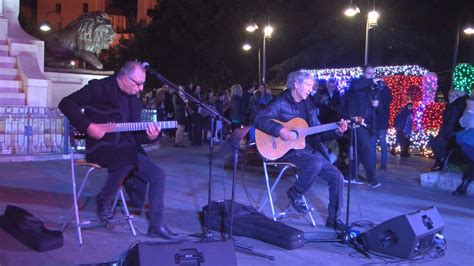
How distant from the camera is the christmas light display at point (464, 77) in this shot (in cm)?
1689

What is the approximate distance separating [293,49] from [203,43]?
19.2 ft

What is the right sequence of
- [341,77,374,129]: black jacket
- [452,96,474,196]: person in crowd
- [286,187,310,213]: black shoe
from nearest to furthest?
[286,187,310,213]: black shoe < [452,96,474,196]: person in crowd < [341,77,374,129]: black jacket

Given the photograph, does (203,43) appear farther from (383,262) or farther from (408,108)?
(383,262)

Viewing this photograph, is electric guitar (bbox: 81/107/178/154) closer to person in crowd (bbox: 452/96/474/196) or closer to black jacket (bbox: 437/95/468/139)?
person in crowd (bbox: 452/96/474/196)

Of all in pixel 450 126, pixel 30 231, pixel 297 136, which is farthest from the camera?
pixel 450 126

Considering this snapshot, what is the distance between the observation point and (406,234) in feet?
17.7

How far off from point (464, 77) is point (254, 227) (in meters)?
12.9

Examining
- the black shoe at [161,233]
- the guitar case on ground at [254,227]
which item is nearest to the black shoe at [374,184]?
the guitar case on ground at [254,227]

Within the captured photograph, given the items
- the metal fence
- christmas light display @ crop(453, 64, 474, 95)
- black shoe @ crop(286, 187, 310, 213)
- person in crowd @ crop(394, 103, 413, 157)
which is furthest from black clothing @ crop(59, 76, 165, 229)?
christmas light display @ crop(453, 64, 474, 95)

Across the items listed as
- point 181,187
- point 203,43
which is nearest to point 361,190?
point 181,187

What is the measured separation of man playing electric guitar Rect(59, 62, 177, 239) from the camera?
5605 mm

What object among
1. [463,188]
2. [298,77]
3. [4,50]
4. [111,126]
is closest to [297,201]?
[298,77]

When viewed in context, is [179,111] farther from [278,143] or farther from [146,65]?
[146,65]

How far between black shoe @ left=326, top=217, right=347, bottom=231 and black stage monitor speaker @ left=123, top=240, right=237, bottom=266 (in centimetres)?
237
